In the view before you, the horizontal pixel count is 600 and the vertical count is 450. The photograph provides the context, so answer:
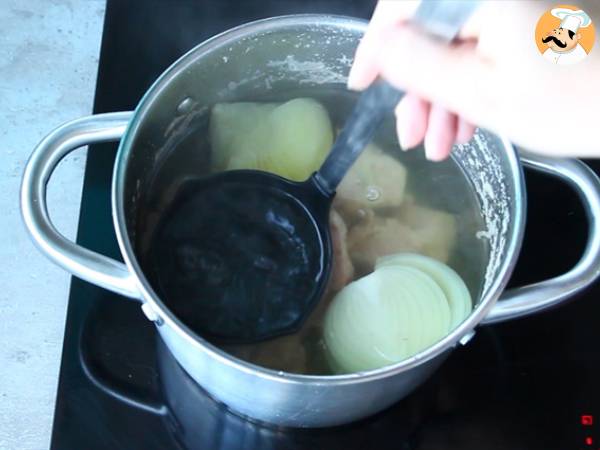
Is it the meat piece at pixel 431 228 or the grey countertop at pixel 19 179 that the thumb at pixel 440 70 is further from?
the grey countertop at pixel 19 179

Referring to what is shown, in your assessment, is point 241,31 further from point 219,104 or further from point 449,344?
point 449,344

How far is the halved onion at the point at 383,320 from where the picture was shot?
2.19 ft

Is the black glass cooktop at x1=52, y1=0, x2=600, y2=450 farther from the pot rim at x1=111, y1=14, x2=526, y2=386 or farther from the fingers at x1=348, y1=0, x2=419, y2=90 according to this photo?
the fingers at x1=348, y1=0, x2=419, y2=90

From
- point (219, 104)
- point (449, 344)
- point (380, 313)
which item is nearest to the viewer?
point (449, 344)

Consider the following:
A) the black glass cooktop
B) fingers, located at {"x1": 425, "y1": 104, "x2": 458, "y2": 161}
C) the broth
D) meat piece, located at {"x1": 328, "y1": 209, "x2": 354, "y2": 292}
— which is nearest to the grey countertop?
the black glass cooktop

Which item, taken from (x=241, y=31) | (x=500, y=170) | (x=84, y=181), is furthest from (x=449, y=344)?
(x=84, y=181)

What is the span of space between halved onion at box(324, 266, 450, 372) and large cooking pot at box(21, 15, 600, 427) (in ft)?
0.14

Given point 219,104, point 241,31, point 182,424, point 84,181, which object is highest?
point 241,31

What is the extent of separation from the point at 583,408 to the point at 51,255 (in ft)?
1.74

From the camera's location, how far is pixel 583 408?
0.75 meters

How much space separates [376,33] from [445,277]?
9.9 inches

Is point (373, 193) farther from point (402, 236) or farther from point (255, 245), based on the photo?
point (255, 245)

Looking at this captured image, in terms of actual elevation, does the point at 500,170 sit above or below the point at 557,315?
above

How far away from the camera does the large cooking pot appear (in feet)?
1.82
